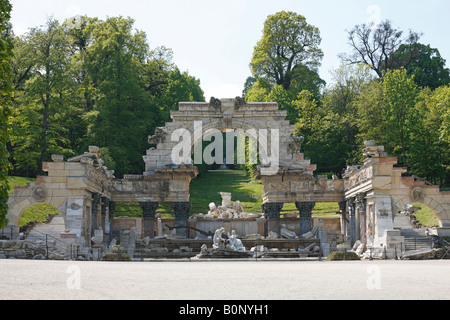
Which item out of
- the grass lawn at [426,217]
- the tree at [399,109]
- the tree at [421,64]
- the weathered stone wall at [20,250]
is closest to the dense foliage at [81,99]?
the weathered stone wall at [20,250]

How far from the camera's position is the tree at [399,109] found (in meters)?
48.0

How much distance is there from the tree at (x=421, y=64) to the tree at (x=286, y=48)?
8899 millimetres

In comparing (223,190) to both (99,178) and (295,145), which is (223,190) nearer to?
(295,145)

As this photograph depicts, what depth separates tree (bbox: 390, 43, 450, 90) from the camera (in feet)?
206

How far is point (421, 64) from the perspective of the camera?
6347 cm

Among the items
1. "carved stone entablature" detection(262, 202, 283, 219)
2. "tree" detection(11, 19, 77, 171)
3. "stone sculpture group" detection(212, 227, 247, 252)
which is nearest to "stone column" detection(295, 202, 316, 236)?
"carved stone entablature" detection(262, 202, 283, 219)

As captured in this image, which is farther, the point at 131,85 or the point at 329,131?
the point at 329,131

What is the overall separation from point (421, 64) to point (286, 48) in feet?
50.6

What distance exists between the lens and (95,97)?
1948 inches

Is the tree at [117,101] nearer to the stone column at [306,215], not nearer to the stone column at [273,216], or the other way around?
the stone column at [273,216]
